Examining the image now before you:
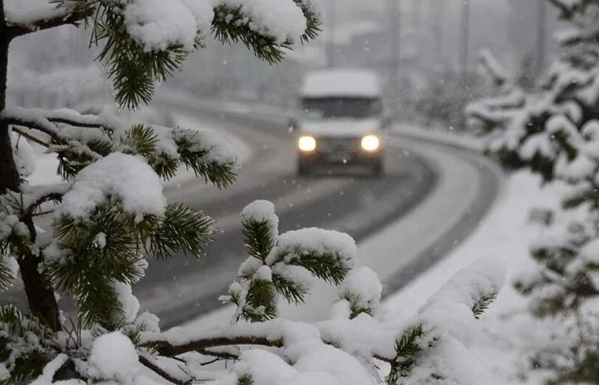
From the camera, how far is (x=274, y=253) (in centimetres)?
159

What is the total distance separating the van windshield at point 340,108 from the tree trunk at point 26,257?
48.0 feet

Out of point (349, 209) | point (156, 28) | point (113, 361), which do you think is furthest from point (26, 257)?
point (349, 209)

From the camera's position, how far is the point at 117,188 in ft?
3.71

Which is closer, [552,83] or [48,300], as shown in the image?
[48,300]

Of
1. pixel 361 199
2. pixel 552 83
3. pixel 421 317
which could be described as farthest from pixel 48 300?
pixel 361 199

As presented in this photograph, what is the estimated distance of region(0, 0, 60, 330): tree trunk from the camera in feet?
4.40

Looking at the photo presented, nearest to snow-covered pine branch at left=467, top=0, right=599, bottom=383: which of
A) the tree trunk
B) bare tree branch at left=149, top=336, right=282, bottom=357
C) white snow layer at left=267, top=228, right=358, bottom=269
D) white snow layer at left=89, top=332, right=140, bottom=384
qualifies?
white snow layer at left=267, top=228, right=358, bottom=269

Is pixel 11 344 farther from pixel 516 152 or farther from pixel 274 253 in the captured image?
pixel 516 152

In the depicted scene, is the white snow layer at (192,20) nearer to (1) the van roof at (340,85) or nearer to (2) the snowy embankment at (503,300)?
(2) the snowy embankment at (503,300)

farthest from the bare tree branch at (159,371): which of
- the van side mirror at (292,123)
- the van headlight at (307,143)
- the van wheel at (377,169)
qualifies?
the van wheel at (377,169)

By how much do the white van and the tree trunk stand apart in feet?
46.3

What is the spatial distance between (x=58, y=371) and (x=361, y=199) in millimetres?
12808

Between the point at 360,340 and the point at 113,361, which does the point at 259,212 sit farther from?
the point at 113,361

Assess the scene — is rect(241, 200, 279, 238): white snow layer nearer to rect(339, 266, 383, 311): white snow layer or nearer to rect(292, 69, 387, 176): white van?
rect(339, 266, 383, 311): white snow layer
